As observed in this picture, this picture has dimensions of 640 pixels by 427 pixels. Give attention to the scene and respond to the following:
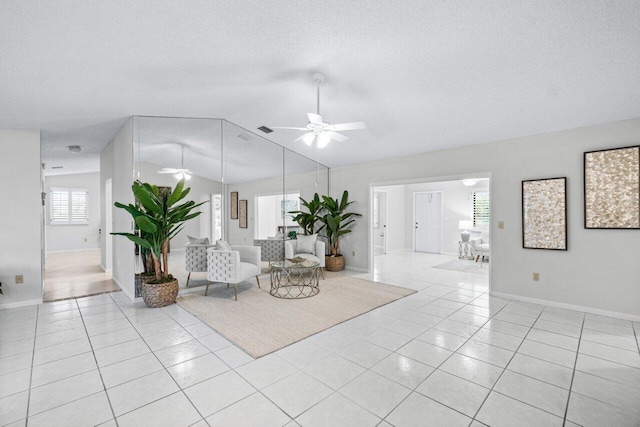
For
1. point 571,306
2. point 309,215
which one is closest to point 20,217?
point 309,215

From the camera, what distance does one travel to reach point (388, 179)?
584cm

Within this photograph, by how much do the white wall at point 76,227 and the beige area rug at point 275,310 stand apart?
7.20 meters

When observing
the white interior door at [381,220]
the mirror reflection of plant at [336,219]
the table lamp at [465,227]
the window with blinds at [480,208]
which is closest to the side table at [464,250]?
the table lamp at [465,227]

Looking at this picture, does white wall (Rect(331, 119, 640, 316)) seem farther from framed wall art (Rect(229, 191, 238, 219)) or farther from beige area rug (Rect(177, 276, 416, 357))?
framed wall art (Rect(229, 191, 238, 219))

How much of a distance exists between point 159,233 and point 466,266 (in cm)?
645

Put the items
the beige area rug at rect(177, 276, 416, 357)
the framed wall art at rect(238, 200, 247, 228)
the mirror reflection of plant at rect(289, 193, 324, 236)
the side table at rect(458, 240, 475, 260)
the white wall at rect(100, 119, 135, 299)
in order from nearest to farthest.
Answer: the beige area rug at rect(177, 276, 416, 357) < the white wall at rect(100, 119, 135, 299) < the framed wall art at rect(238, 200, 247, 228) < the mirror reflection of plant at rect(289, 193, 324, 236) < the side table at rect(458, 240, 475, 260)

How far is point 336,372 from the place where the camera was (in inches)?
91.1

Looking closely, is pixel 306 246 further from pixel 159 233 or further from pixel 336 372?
pixel 336 372

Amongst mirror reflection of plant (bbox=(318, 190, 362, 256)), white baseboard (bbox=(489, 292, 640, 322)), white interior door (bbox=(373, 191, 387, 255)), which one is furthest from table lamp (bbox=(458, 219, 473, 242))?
white baseboard (bbox=(489, 292, 640, 322))

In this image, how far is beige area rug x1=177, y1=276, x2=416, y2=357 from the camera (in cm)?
297

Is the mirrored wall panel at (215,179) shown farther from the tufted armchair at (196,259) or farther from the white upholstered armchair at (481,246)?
the white upholstered armchair at (481,246)

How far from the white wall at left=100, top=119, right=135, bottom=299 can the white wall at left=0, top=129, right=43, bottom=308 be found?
3.19 ft

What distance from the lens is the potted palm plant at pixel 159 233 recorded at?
3.77m

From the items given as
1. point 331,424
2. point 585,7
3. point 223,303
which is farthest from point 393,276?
point 585,7
